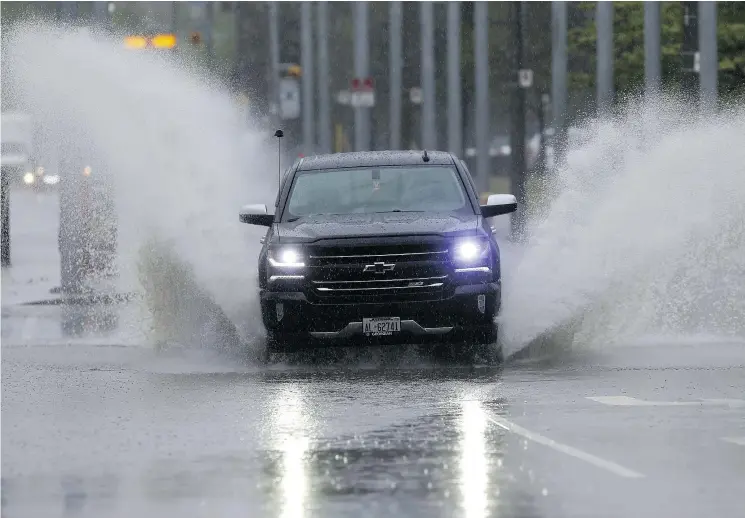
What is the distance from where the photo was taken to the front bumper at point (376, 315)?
17.1 m

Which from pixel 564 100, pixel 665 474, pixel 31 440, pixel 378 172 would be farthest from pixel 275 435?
pixel 564 100

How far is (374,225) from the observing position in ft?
57.7

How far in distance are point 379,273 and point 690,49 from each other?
33.9m

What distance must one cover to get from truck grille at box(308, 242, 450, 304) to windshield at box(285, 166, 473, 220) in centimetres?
114

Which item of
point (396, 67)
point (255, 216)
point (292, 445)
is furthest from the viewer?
point (396, 67)

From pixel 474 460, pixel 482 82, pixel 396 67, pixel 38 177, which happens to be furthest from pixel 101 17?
pixel 396 67

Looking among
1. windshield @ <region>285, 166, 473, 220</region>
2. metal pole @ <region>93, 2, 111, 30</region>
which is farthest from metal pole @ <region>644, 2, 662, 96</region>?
windshield @ <region>285, 166, 473, 220</region>

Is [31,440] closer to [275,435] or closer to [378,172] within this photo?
[275,435]

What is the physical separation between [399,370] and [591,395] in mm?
2509

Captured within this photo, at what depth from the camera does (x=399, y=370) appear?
17250 millimetres

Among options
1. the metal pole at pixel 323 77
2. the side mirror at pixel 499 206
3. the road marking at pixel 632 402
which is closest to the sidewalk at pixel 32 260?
the side mirror at pixel 499 206

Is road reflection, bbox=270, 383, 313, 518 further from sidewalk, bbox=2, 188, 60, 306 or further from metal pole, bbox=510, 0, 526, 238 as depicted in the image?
metal pole, bbox=510, 0, 526, 238

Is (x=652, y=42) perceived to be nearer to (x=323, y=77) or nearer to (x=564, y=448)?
(x=564, y=448)

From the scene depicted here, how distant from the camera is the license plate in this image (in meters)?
17.1
